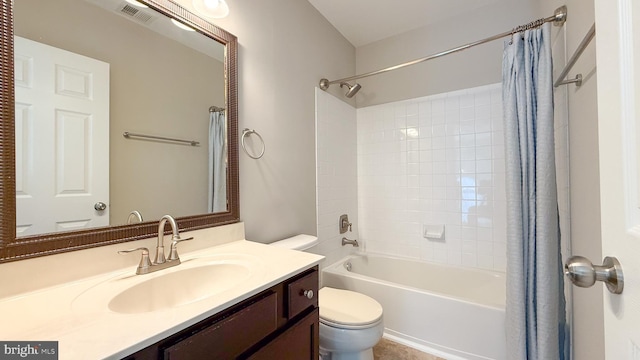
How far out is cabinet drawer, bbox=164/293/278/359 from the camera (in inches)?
23.4

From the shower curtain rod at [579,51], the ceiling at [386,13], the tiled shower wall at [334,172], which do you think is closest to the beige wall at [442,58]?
the ceiling at [386,13]

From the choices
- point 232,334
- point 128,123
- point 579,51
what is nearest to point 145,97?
point 128,123

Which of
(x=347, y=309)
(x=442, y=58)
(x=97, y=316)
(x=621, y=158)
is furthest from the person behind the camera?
(x=442, y=58)

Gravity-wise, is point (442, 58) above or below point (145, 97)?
above

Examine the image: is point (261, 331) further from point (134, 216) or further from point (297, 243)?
point (297, 243)

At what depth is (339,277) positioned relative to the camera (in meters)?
2.00

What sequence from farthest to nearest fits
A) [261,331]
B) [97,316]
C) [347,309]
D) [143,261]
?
[347,309] → [143,261] → [261,331] → [97,316]

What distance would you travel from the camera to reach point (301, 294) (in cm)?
94

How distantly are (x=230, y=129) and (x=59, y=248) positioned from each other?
80cm

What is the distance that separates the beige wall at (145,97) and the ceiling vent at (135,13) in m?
0.03

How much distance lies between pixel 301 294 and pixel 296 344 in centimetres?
17

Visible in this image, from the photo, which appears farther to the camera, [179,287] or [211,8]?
[211,8]

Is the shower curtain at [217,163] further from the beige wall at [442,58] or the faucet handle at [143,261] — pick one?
the beige wall at [442,58]

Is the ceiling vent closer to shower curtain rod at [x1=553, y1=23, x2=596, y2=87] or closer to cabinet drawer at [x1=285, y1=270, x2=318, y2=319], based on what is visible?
cabinet drawer at [x1=285, y1=270, x2=318, y2=319]
